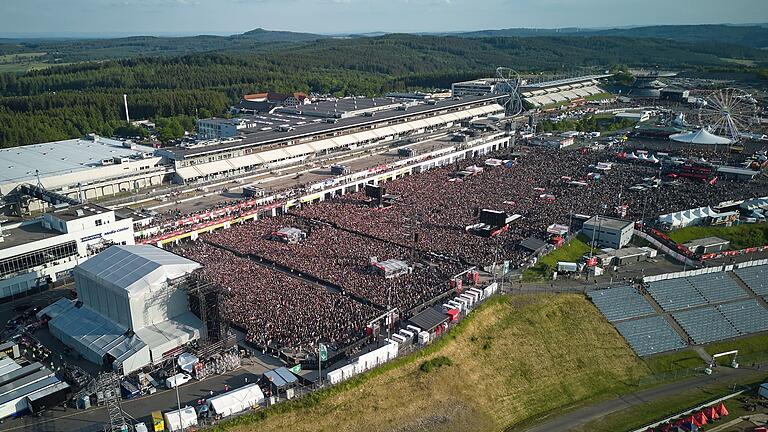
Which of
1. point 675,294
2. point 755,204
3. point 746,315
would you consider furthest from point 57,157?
point 755,204

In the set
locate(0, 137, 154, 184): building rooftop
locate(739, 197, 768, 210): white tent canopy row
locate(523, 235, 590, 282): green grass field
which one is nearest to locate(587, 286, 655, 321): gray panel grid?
locate(523, 235, 590, 282): green grass field

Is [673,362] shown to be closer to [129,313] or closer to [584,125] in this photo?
[129,313]

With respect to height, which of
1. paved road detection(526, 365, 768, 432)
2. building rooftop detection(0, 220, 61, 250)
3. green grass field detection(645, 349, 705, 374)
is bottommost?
paved road detection(526, 365, 768, 432)

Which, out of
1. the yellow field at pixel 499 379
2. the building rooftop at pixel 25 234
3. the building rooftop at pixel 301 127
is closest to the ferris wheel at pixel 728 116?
the building rooftop at pixel 301 127

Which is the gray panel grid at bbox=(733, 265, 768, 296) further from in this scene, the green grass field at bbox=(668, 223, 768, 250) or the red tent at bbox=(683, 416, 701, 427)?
the red tent at bbox=(683, 416, 701, 427)

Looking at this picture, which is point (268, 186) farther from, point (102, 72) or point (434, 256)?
point (102, 72)
